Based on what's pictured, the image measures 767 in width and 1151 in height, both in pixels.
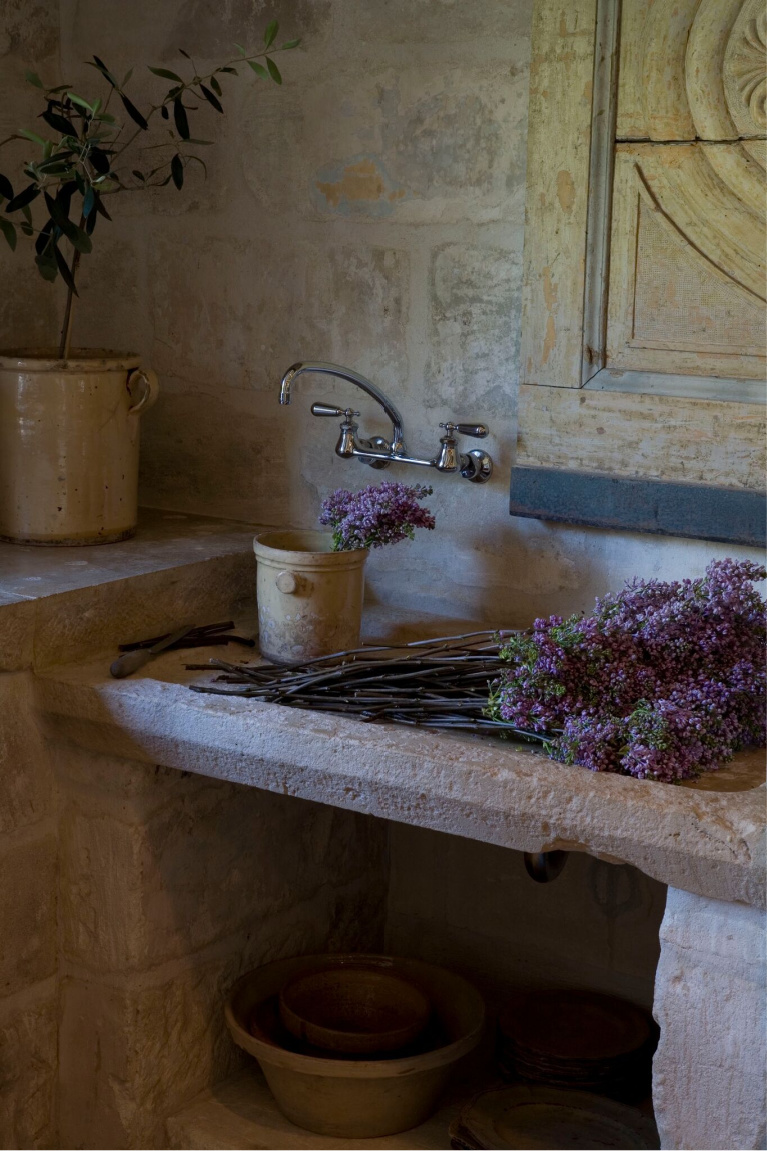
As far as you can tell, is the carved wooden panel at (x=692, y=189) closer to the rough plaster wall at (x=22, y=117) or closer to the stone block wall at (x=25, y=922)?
the stone block wall at (x=25, y=922)

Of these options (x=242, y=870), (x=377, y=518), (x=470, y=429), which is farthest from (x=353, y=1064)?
(x=470, y=429)

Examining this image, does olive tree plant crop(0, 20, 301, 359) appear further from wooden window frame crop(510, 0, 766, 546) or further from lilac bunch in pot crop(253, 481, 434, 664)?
lilac bunch in pot crop(253, 481, 434, 664)

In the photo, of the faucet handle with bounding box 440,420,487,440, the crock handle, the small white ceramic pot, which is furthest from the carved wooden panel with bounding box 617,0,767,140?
the crock handle

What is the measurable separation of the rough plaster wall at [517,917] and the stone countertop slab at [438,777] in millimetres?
644

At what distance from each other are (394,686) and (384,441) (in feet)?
2.04

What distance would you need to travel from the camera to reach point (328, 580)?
1823 millimetres

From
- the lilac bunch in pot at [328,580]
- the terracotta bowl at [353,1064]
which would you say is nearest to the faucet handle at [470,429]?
the lilac bunch in pot at [328,580]

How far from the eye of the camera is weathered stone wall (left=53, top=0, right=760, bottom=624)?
199 cm

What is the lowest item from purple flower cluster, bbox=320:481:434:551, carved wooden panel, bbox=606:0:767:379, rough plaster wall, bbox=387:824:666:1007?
rough plaster wall, bbox=387:824:666:1007

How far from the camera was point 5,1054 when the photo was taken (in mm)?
1830

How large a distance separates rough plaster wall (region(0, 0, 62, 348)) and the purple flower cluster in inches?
36.9

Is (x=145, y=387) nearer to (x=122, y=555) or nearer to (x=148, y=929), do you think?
(x=122, y=555)

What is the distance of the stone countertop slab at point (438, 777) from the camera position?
4.29 feet

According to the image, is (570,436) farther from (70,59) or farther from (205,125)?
(70,59)
